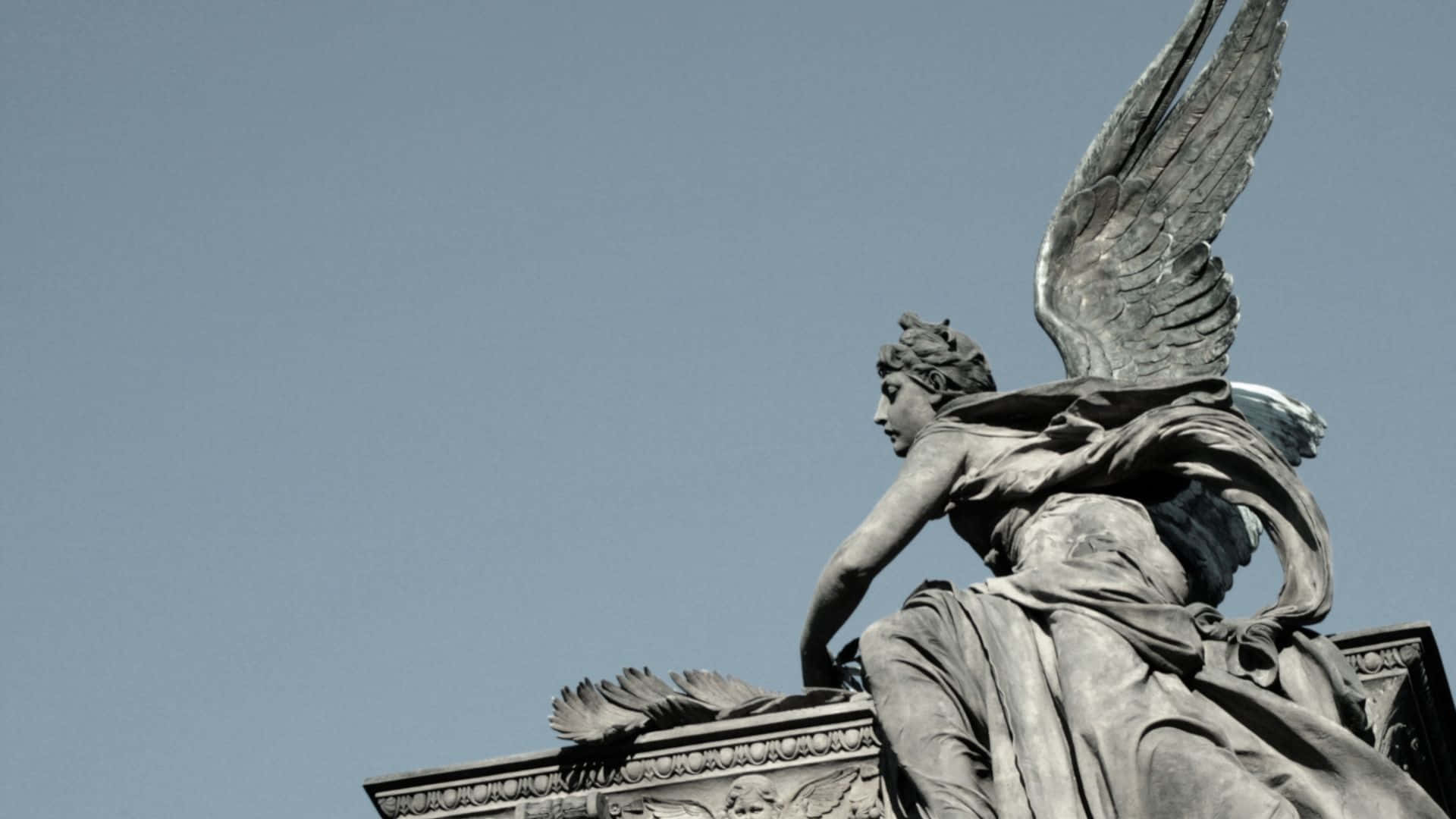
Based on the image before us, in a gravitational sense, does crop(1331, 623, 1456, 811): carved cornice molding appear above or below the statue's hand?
below

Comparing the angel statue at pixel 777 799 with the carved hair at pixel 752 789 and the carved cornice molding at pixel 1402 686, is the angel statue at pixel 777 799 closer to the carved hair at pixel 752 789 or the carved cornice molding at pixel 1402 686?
the carved hair at pixel 752 789

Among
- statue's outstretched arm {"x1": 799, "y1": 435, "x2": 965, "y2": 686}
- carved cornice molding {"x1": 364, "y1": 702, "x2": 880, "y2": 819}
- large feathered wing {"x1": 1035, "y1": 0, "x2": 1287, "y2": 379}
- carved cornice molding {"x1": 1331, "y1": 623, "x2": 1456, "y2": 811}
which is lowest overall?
carved cornice molding {"x1": 1331, "y1": 623, "x2": 1456, "y2": 811}

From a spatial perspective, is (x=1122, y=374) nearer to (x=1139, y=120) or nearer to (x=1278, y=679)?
(x=1139, y=120)

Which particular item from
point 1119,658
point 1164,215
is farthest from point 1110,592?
point 1164,215

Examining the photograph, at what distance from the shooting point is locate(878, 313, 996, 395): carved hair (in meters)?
13.8

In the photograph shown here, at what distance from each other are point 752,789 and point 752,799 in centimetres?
4

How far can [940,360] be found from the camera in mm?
13906

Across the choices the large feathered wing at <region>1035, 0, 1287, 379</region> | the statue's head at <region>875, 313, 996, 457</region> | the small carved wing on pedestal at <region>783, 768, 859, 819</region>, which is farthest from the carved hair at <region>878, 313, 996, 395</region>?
the small carved wing on pedestal at <region>783, 768, 859, 819</region>

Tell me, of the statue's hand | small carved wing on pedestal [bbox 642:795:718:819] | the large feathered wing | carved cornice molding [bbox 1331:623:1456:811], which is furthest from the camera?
the large feathered wing

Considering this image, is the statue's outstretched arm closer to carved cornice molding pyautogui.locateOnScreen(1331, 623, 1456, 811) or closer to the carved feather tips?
the carved feather tips

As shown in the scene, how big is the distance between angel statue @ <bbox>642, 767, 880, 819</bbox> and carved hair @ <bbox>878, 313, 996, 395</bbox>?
216 centimetres

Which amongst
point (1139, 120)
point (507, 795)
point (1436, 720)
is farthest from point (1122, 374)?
point (507, 795)

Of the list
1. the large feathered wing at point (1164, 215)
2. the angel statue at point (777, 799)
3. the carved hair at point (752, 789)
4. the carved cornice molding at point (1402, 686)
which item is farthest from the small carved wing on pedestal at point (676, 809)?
the large feathered wing at point (1164, 215)

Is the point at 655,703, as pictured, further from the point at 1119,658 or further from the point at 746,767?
the point at 1119,658
